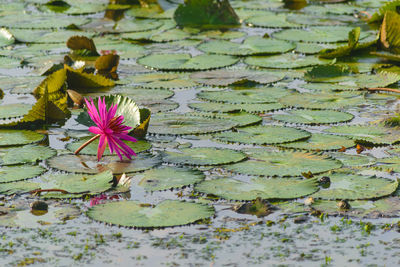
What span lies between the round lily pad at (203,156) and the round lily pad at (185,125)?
0.97 feet

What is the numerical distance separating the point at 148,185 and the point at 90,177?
0.29m

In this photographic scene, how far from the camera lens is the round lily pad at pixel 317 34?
21.8ft

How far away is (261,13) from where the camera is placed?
7.88 meters

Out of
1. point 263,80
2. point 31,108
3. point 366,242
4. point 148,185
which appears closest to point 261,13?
point 263,80

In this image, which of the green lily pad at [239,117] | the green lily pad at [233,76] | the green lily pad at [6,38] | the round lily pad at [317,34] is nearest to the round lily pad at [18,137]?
the green lily pad at [239,117]

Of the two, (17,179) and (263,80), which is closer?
(17,179)

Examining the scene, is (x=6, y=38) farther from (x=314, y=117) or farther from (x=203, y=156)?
(x=203, y=156)

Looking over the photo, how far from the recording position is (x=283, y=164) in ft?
12.6

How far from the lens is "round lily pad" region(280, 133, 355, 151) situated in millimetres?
Result: 4082

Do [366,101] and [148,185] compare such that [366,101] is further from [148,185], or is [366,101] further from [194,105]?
[148,185]

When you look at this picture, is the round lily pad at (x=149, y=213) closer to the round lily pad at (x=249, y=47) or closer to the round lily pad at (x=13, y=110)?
the round lily pad at (x=13, y=110)

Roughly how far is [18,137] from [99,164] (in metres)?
0.65

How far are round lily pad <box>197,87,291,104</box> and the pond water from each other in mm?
13

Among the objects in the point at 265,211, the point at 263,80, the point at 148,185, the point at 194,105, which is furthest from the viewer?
the point at 263,80
